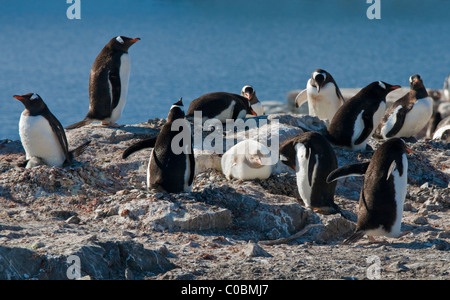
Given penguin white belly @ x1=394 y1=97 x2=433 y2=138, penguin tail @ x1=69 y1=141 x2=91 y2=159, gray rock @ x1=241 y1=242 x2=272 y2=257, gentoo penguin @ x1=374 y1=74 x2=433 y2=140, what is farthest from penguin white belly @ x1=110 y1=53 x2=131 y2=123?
gray rock @ x1=241 y1=242 x2=272 y2=257

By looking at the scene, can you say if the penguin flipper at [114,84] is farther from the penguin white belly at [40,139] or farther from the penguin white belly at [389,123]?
the penguin white belly at [389,123]

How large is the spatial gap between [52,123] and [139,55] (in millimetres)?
32998

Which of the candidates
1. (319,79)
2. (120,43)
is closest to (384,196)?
(319,79)

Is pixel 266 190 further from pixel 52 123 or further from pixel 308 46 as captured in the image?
pixel 308 46

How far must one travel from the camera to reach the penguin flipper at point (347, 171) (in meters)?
5.65

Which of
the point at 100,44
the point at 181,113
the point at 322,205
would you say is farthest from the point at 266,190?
the point at 100,44

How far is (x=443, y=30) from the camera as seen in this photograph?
182 feet

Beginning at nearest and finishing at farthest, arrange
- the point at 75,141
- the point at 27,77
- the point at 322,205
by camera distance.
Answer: the point at 322,205 < the point at 75,141 < the point at 27,77

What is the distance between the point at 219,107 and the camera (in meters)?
8.16

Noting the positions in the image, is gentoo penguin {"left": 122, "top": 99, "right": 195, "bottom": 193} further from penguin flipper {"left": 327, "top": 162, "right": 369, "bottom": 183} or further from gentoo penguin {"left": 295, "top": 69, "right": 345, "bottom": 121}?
gentoo penguin {"left": 295, "top": 69, "right": 345, "bottom": 121}

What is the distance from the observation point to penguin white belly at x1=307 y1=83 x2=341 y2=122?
9.34 meters

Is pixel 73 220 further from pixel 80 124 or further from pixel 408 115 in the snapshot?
pixel 408 115

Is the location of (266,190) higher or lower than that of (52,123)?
lower

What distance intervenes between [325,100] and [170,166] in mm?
4002
